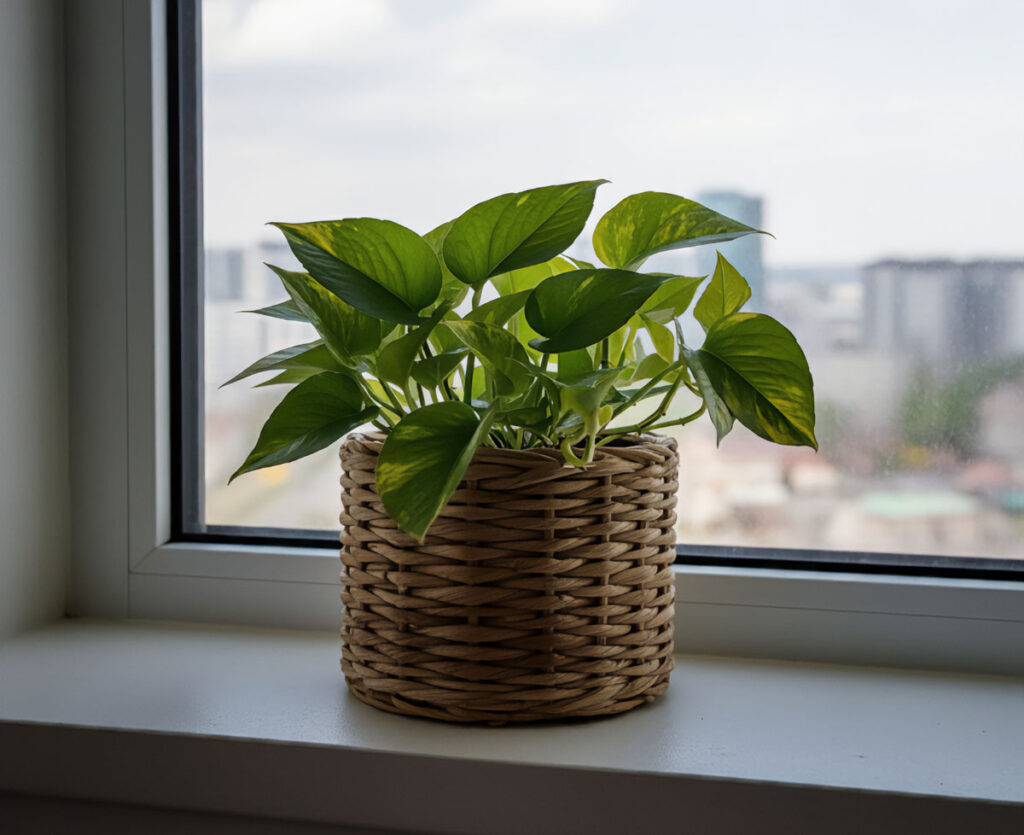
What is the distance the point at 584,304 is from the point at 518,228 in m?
0.06

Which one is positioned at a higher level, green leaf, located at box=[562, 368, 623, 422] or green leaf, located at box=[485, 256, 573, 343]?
green leaf, located at box=[485, 256, 573, 343]

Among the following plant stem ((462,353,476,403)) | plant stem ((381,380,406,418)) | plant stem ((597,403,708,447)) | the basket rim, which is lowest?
the basket rim

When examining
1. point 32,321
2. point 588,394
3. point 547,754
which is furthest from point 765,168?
point 32,321

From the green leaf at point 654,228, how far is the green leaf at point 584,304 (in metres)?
0.04

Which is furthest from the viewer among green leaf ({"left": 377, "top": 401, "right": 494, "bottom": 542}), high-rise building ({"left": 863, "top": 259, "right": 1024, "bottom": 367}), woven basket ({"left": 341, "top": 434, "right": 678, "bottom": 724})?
high-rise building ({"left": 863, "top": 259, "right": 1024, "bottom": 367})

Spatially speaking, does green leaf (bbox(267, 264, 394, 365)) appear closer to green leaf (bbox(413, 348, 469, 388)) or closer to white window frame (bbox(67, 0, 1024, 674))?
green leaf (bbox(413, 348, 469, 388))

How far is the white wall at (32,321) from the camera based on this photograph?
859 mm

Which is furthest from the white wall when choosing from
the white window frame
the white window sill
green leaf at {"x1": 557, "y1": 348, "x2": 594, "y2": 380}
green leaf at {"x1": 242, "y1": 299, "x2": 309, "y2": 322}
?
green leaf at {"x1": 557, "y1": 348, "x2": 594, "y2": 380}

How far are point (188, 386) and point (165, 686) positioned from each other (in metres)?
0.33

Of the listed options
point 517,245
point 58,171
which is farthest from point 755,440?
point 58,171

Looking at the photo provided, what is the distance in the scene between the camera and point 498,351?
1.86ft

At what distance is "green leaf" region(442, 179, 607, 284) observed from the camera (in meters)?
0.57

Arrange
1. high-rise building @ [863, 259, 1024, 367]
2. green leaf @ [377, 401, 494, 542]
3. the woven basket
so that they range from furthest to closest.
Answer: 1. high-rise building @ [863, 259, 1024, 367]
2. the woven basket
3. green leaf @ [377, 401, 494, 542]

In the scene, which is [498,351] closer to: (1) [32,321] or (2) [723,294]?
(2) [723,294]
